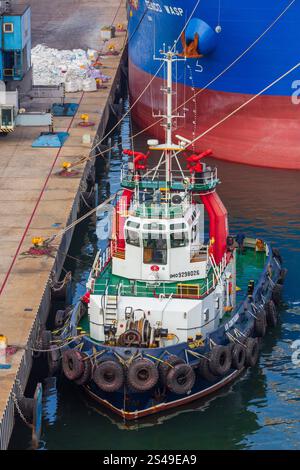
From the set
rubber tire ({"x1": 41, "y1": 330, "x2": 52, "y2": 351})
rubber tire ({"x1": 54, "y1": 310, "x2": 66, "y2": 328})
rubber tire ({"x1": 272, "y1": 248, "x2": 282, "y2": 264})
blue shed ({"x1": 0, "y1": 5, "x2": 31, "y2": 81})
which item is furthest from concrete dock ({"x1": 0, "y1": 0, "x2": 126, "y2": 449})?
rubber tire ({"x1": 272, "y1": 248, "x2": 282, "y2": 264})

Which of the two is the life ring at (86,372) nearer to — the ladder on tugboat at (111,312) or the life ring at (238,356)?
the ladder on tugboat at (111,312)

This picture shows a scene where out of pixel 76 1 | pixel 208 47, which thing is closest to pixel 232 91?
pixel 208 47

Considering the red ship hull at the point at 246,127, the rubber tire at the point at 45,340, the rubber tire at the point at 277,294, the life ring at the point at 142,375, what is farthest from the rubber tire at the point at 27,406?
the red ship hull at the point at 246,127

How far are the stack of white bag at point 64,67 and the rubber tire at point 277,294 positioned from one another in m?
31.6

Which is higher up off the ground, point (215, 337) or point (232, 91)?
point (232, 91)

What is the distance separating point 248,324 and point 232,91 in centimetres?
2130

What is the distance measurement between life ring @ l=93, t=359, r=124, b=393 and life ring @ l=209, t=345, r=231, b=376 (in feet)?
8.85

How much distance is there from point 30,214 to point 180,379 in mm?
14882

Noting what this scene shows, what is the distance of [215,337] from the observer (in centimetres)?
3284

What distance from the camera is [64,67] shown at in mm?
73062

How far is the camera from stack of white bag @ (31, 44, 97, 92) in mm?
68250

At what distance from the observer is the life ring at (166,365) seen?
1222 inches

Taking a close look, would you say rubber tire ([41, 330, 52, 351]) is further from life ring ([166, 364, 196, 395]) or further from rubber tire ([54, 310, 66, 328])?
life ring ([166, 364, 196, 395])
